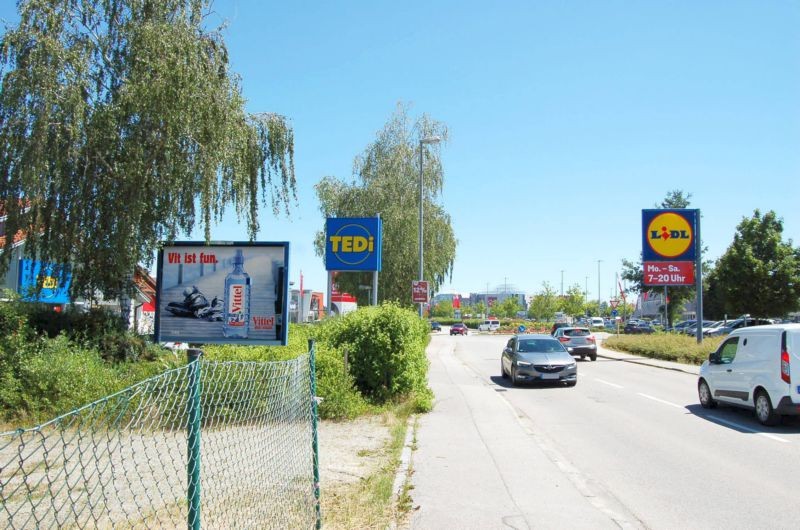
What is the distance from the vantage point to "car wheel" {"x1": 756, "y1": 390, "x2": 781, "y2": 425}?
11086mm

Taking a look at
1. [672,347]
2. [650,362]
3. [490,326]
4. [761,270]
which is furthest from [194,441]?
[490,326]

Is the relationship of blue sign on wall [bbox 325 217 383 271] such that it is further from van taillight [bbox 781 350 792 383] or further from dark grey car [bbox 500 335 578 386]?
van taillight [bbox 781 350 792 383]

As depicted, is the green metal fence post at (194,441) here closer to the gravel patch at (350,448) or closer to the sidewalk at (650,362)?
the gravel patch at (350,448)

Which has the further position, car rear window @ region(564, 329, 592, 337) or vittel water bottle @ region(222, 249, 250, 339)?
car rear window @ region(564, 329, 592, 337)

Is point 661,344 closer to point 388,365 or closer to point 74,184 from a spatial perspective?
point 388,365

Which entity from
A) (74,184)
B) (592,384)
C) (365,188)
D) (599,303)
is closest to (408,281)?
(365,188)

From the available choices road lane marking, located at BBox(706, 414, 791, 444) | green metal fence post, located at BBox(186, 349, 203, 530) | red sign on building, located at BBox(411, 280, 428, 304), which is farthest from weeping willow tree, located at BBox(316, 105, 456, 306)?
green metal fence post, located at BBox(186, 349, 203, 530)

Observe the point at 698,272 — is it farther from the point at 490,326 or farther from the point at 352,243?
the point at 490,326

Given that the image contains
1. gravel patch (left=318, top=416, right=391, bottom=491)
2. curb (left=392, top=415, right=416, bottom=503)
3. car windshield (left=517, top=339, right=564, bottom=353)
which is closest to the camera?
curb (left=392, top=415, right=416, bottom=503)

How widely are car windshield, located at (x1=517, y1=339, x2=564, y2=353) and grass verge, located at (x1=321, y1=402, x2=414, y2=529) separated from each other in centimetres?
1197

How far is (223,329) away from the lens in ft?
43.7

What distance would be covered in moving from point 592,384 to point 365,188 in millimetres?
21017

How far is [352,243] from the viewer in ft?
59.0

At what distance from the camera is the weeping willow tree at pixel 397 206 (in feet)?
119
